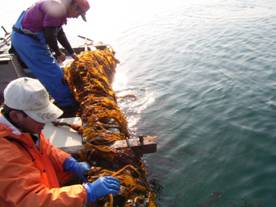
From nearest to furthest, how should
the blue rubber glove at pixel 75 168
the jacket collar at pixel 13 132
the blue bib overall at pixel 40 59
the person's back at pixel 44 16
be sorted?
the jacket collar at pixel 13 132
the blue rubber glove at pixel 75 168
the person's back at pixel 44 16
the blue bib overall at pixel 40 59

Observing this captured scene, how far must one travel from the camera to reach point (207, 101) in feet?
29.6

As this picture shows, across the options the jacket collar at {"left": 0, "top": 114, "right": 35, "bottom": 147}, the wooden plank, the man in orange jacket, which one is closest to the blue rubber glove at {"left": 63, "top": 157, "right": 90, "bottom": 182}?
the man in orange jacket

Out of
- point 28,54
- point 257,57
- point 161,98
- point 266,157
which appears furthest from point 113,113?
point 257,57

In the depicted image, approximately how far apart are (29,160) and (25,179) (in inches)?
9.9

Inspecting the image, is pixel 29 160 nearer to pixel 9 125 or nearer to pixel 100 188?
pixel 9 125

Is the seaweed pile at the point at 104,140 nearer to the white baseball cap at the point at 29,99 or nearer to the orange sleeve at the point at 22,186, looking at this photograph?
the orange sleeve at the point at 22,186

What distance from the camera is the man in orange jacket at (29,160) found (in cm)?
288

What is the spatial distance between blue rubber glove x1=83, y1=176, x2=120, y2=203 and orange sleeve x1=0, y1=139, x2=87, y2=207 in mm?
229

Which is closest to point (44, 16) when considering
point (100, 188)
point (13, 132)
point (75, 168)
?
point (75, 168)

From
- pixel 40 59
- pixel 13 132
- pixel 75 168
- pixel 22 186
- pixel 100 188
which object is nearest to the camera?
pixel 22 186

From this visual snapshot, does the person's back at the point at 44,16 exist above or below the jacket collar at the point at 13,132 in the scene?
above

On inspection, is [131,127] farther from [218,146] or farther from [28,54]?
[28,54]

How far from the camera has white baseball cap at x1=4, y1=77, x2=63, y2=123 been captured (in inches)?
125

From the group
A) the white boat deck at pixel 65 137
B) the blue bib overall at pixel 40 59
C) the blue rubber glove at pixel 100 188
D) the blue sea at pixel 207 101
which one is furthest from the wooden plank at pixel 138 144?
the blue bib overall at pixel 40 59
